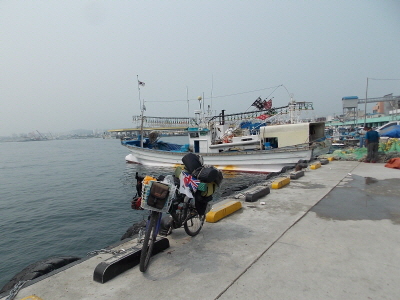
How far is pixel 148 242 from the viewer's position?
9.83 ft

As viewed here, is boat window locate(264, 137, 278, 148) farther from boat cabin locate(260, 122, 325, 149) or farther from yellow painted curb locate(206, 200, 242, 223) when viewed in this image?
yellow painted curb locate(206, 200, 242, 223)

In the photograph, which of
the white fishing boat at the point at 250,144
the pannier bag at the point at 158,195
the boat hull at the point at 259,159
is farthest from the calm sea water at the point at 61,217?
the pannier bag at the point at 158,195

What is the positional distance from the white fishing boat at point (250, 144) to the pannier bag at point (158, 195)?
1402cm

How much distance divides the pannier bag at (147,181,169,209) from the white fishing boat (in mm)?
14024

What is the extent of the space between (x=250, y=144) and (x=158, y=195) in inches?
621

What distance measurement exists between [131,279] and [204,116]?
19.1 meters

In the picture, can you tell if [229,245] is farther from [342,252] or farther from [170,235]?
[342,252]

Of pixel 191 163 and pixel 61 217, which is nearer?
pixel 191 163

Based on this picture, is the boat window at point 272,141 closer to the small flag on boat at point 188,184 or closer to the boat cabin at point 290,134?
the boat cabin at point 290,134

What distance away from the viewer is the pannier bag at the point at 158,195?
2842 mm

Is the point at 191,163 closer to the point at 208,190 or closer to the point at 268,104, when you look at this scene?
the point at 208,190

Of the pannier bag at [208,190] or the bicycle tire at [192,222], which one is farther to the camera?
the bicycle tire at [192,222]

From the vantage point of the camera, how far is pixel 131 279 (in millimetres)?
2754

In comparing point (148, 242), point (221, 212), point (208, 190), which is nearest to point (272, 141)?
point (221, 212)
